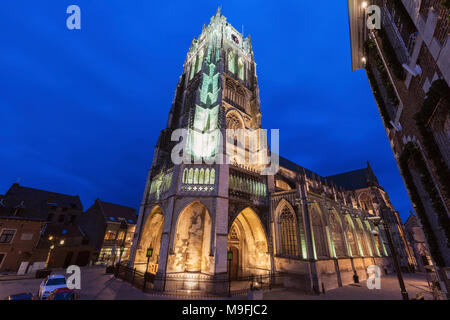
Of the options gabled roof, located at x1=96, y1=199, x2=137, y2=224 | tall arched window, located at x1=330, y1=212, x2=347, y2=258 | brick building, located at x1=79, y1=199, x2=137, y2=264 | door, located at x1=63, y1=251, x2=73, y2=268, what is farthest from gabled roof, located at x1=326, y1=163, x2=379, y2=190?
door, located at x1=63, y1=251, x2=73, y2=268

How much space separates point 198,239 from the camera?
1487 cm

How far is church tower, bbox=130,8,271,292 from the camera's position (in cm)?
1372

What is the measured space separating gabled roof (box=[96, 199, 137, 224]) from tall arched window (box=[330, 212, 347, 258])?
3168 centimetres

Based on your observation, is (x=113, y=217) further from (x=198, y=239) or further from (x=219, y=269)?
(x=219, y=269)

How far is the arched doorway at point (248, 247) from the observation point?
16.8 metres

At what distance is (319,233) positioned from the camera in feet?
55.3

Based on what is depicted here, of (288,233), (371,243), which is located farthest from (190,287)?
(371,243)

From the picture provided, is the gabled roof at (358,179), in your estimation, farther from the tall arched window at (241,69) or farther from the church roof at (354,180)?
the tall arched window at (241,69)

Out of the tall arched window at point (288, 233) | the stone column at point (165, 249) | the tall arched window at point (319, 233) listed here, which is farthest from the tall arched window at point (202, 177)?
the tall arched window at point (319, 233)

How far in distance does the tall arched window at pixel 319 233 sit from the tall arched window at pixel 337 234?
6.85ft

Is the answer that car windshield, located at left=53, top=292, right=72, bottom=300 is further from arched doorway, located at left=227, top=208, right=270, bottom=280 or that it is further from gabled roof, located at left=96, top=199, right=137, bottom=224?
gabled roof, located at left=96, top=199, right=137, bottom=224

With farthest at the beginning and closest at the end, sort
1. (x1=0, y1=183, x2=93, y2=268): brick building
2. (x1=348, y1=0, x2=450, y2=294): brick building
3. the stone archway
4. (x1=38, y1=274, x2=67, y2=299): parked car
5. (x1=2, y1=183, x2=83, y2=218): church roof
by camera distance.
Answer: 1. (x1=2, y1=183, x2=83, y2=218): church roof
2. (x1=0, y1=183, x2=93, y2=268): brick building
3. the stone archway
4. (x1=38, y1=274, x2=67, y2=299): parked car
5. (x1=348, y1=0, x2=450, y2=294): brick building

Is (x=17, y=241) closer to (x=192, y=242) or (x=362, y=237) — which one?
(x=192, y=242)

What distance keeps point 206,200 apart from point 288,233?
8189 millimetres
